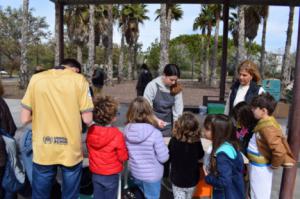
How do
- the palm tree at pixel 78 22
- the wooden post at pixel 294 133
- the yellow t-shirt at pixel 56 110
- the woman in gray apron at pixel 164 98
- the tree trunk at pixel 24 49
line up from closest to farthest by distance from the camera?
the yellow t-shirt at pixel 56 110
the wooden post at pixel 294 133
the woman in gray apron at pixel 164 98
the tree trunk at pixel 24 49
the palm tree at pixel 78 22

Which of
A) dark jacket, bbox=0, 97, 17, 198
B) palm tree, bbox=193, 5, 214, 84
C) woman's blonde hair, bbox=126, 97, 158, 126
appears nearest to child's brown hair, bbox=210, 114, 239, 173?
woman's blonde hair, bbox=126, 97, 158, 126

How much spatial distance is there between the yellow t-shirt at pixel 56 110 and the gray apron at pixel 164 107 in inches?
48.0

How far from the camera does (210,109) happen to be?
289 inches

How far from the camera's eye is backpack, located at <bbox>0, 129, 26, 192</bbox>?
2914 mm

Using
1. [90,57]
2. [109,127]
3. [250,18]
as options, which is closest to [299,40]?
[109,127]

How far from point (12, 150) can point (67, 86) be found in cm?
91

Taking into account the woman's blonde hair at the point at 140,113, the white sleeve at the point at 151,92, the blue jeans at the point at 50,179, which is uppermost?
the white sleeve at the point at 151,92

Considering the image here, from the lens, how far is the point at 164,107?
12.3 feet

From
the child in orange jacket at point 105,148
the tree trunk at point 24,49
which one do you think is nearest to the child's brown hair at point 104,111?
the child in orange jacket at point 105,148

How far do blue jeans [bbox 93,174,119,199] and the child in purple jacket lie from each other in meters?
0.21

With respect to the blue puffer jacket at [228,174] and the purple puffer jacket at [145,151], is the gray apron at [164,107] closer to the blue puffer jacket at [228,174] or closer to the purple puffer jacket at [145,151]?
the purple puffer jacket at [145,151]

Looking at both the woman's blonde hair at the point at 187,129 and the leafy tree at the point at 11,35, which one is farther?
the leafy tree at the point at 11,35

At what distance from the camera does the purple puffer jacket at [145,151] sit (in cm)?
293

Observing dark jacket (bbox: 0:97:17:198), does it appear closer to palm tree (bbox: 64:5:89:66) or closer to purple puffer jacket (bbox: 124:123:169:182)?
purple puffer jacket (bbox: 124:123:169:182)
